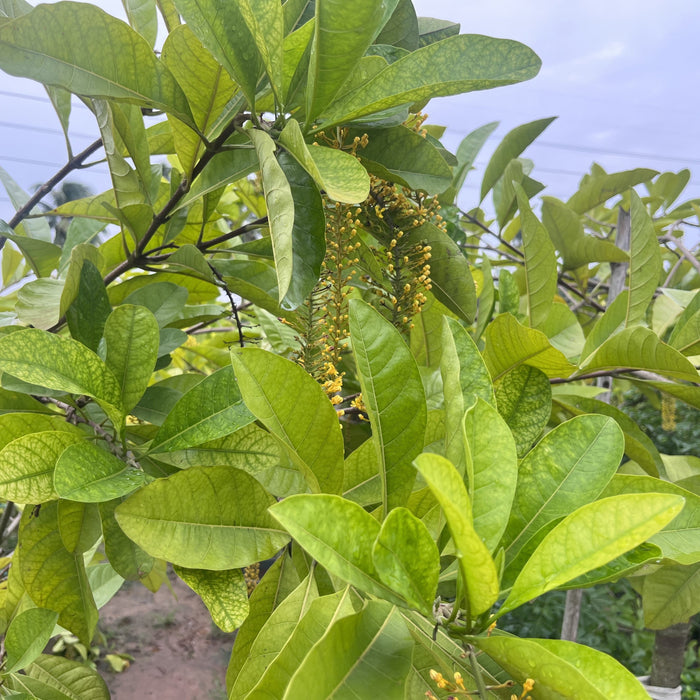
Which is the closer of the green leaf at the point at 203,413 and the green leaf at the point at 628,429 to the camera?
the green leaf at the point at 203,413

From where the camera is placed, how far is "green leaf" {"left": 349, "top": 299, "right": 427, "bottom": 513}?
0.39 meters

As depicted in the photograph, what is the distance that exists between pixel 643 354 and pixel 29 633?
0.71m

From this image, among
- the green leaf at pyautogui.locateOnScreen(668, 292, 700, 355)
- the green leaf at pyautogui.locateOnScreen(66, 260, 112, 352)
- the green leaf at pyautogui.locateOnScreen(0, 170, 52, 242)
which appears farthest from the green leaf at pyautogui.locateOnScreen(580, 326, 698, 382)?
the green leaf at pyautogui.locateOnScreen(0, 170, 52, 242)

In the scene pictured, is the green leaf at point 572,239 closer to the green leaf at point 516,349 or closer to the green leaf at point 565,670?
the green leaf at point 516,349

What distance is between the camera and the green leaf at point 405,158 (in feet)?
1.84

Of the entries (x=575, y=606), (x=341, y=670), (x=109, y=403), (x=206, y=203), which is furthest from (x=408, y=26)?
(x=575, y=606)

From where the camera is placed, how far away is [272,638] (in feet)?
1.34

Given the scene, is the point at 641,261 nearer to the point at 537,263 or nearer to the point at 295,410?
the point at 537,263

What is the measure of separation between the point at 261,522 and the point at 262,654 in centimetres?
9

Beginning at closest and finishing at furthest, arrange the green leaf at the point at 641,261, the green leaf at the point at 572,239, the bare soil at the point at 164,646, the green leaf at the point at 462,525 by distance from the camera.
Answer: the green leaf at the point at 462,525
the green leaf at the point at 641,261
the green leaf at the point at 572,239
the bare soil at the point at 164,646

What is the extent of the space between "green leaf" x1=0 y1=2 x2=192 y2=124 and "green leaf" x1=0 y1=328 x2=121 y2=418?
0.21 meters

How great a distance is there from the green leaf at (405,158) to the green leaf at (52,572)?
0.47 metres

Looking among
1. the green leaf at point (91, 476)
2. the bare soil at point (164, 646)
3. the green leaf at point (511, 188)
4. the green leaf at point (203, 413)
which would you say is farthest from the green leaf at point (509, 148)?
the bare soil at point (164, 646)

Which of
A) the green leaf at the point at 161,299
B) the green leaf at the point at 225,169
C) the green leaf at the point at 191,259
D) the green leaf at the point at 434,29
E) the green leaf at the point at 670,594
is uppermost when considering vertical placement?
the green leaf at the point at 434,29
